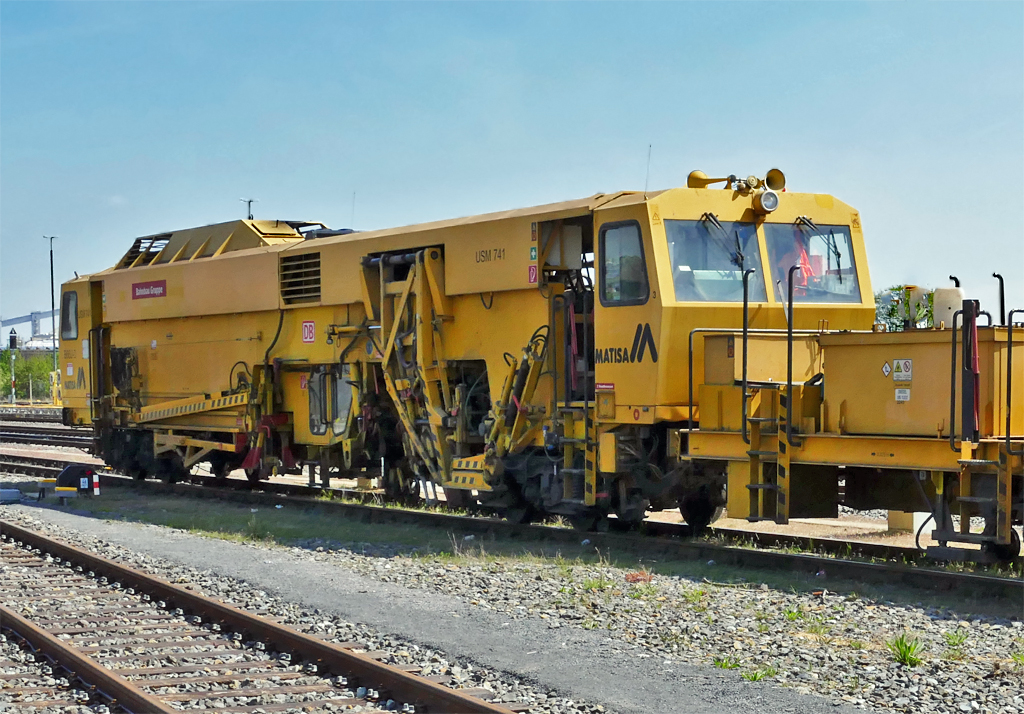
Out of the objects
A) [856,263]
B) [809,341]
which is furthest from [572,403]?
[856,263]

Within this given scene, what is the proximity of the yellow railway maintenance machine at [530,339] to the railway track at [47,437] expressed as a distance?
11.0 metres

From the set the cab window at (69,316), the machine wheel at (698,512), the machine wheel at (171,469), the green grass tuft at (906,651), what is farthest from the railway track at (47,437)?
the green grass tuft at (906,651)

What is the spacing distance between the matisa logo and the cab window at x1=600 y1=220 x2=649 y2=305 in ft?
0.99

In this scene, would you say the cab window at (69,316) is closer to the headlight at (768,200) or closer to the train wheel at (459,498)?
the train wheel at (459,498)

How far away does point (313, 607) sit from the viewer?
28.2 feet

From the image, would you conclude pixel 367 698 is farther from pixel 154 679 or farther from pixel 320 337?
pixel 320 337

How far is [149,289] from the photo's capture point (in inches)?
727

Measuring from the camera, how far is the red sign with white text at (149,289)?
18.1 m

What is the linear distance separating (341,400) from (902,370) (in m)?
7.96

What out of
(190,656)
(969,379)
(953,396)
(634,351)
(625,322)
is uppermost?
(625,322)

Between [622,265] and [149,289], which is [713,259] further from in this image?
[149,289]

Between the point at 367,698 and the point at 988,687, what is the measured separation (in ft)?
10.9

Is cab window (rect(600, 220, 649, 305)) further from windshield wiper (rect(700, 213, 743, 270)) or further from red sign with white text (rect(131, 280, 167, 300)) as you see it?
red sign with white text (rect(131, 280, 167, 300))

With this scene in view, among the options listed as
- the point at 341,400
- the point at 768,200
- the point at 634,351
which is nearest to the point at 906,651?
the point at 634,351
